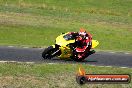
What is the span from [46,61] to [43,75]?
16.2ft

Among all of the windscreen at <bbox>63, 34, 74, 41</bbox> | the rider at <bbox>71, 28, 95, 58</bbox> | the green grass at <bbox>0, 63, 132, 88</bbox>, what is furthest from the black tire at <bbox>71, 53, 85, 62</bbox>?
the green grass at <bbox>0, 63, 132, 88</bbox>

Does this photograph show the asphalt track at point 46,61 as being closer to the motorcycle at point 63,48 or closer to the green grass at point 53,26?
the motorcycle at point 63,48

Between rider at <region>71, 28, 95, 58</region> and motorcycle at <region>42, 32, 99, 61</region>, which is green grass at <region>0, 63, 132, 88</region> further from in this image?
rider at <region>71, 28, 95, 58</region>

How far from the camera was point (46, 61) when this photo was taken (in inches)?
937

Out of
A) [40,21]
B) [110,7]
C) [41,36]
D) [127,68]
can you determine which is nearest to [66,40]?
[127,68]

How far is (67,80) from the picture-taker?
1812cm

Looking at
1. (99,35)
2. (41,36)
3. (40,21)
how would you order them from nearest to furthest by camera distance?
1. (41,36)
2. (99,35)
3. (40,21)

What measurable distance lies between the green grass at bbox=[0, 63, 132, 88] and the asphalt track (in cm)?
212

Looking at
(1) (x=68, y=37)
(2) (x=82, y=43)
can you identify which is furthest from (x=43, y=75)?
(2) (x=82, y=43)

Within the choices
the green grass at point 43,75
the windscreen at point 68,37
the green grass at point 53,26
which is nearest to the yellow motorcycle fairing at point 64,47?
the windscreen at point 68,37

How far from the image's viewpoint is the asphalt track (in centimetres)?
2419

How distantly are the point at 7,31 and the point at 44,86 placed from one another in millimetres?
21329

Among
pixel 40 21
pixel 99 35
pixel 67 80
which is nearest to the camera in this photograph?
pixel 67 80

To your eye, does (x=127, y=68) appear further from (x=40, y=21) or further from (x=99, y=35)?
(x=40, y=21)
